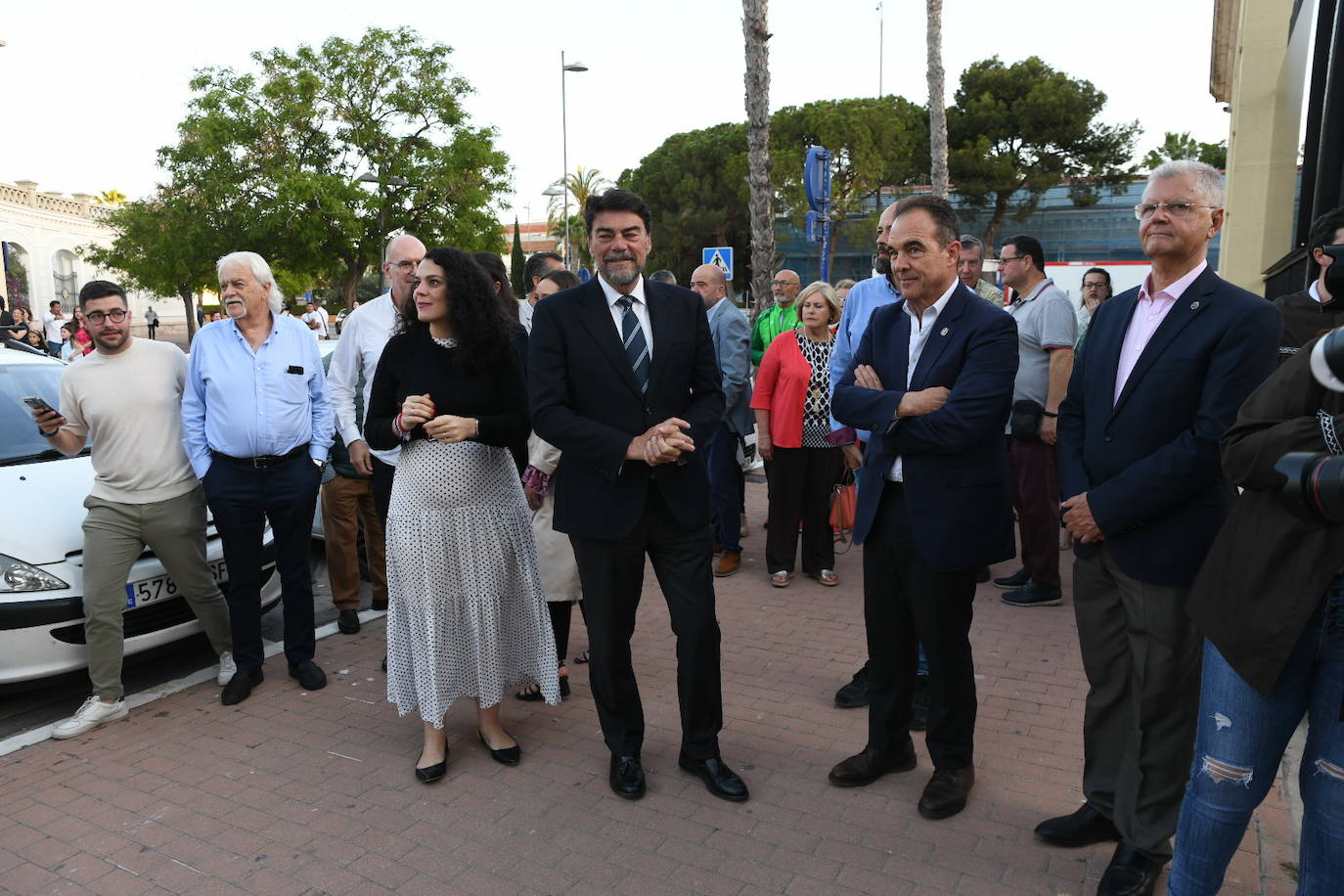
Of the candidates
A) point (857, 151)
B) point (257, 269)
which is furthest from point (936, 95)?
point (857, 151)

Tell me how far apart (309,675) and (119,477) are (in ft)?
4.42

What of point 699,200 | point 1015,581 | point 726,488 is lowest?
point 1015,581

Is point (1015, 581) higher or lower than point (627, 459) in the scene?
lower

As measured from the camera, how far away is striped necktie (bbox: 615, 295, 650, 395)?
138 inches

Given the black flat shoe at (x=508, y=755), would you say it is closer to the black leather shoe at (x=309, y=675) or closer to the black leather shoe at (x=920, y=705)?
the black leather shoe at (x=309, y=675)

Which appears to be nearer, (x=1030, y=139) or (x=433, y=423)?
(x=433, y=423)

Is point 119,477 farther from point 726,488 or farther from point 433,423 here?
point 726,488

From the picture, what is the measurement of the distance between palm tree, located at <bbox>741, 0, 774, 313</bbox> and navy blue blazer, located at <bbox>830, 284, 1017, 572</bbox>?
1023 cm

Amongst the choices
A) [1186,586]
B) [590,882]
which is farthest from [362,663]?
[1186,586]

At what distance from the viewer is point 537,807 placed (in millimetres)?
3592

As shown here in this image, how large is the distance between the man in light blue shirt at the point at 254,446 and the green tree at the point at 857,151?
4223 cm

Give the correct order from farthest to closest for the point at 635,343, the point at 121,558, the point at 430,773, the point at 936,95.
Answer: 1. the point at 936,95
2. the point at 121,558
3. the point at 430,773
4. the point at 635,343

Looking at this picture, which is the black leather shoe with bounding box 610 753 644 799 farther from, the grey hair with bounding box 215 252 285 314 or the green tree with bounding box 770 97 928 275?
the green tree with bounding box 770 97 928 275

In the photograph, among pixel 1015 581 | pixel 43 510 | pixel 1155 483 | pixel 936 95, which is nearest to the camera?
pixel 1155 483
